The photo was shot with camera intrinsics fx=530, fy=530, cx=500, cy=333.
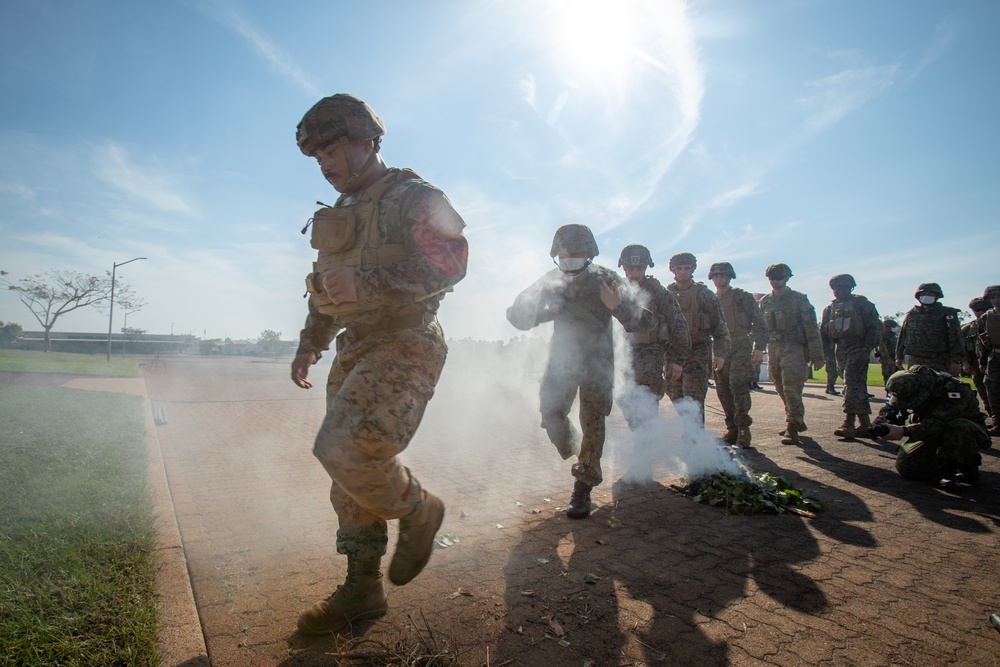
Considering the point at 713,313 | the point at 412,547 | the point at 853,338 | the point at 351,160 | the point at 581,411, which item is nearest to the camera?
the point at 412,547

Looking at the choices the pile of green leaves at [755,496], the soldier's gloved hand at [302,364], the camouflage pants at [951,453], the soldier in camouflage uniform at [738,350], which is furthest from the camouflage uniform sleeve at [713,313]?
the soldier's gloved hand at [302,364]

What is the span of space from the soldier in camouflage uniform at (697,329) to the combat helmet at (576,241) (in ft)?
8.15

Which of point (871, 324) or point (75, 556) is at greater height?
point (871, 324)

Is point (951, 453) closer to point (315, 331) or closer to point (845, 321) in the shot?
point (845, 321)

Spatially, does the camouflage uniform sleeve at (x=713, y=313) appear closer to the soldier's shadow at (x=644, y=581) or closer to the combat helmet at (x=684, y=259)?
the combat helmet at (x=684, y=259)

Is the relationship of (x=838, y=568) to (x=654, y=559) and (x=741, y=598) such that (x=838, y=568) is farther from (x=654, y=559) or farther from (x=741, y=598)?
(x=654, y=559)

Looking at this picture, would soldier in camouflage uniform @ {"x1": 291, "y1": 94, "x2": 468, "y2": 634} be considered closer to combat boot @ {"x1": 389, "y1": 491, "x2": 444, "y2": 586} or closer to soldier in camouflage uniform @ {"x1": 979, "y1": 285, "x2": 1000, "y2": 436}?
combat boot @ {"x1": 389, "y1": 491, "x2": 444, "y2": 586}

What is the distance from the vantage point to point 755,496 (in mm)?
3865

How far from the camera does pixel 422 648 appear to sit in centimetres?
197

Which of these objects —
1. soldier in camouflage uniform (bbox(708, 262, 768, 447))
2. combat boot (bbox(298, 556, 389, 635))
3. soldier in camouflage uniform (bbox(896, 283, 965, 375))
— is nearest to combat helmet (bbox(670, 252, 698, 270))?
soldier in camouflage uniform (bbox(708, 262, 768, 447))

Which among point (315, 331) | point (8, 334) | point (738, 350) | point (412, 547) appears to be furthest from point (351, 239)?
point (8, 334)

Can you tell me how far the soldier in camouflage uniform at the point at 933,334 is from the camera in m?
6.99

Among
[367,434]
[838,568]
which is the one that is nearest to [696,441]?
[838,568]

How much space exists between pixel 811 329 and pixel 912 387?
2388 millimetres
